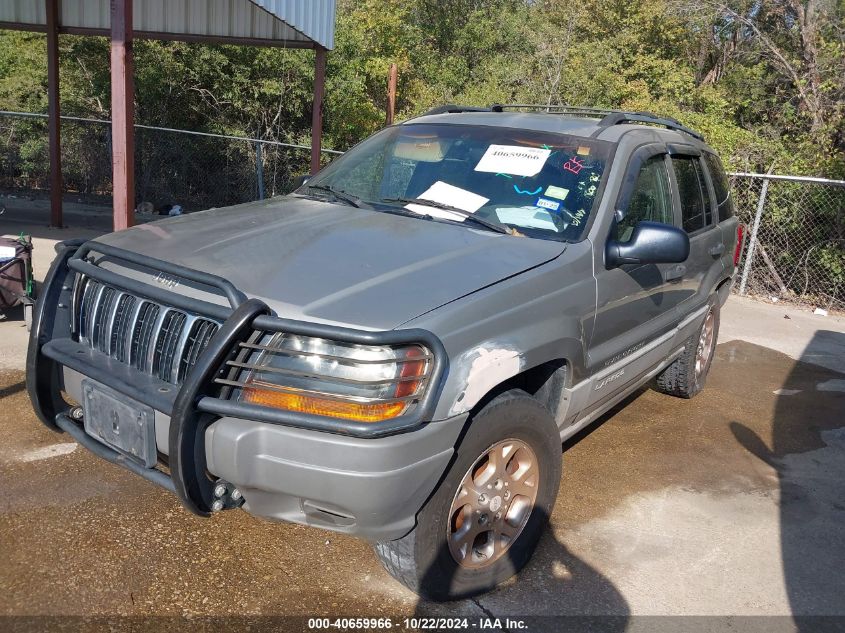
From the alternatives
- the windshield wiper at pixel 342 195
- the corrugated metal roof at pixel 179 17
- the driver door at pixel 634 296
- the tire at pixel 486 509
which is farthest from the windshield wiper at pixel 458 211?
the corrugated metal roof at pixel 179 17

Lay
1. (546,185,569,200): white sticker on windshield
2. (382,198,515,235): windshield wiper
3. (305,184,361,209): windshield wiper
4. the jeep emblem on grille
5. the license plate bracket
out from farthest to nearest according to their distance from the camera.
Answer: (305,184,361,209): windshield wiper → (546,185,569,200): white sticker on windshield → (382,198,515,235): windshield wiper → the jeep emblem on grille → the license plate bracket

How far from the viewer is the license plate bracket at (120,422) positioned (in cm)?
274

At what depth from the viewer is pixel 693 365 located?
5.54 meters

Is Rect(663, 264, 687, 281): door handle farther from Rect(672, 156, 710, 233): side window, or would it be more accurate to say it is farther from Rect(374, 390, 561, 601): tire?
Rect(374, 390, 561, 601): tire

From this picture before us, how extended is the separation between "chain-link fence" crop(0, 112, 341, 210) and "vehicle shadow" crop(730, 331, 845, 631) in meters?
9.90

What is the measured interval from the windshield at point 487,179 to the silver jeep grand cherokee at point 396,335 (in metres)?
0.01

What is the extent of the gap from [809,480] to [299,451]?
343 centimetres

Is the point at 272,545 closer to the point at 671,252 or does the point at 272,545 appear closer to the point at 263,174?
the point at 671,252

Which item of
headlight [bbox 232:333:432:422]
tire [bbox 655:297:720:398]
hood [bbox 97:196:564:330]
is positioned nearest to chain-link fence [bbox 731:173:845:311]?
tire [bbox 655:297:720:398]

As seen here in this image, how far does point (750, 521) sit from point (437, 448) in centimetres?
223

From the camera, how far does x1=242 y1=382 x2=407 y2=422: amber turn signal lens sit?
2521 mm

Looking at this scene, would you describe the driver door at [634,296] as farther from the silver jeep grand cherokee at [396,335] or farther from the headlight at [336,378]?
the headlight at [336,378]

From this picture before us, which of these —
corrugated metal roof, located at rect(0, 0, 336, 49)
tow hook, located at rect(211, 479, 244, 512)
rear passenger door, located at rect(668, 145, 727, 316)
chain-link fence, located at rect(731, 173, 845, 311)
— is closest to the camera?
tow hook, located at rect(211, 479, 244, 512)

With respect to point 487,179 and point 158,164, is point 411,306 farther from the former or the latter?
point 158,164
